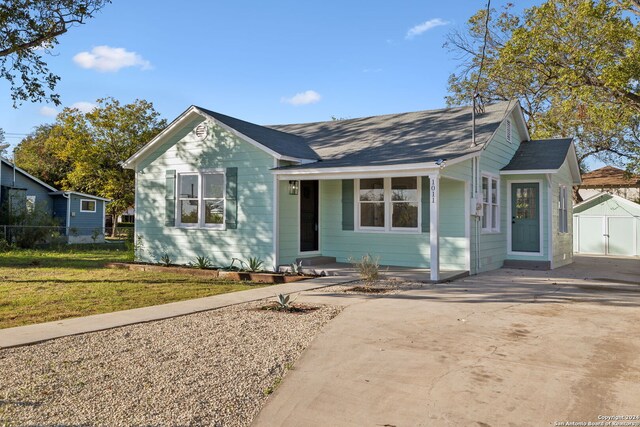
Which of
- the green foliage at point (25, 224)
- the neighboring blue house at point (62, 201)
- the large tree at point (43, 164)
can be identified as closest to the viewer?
the green foliage at point (25, 224)

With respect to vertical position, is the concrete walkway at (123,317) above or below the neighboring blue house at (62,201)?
below

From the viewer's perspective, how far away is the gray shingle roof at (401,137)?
38.0ft

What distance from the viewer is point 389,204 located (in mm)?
12508

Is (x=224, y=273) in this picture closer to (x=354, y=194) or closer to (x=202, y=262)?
(x=202, y=262)

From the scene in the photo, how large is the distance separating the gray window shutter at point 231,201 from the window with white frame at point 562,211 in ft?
32.0

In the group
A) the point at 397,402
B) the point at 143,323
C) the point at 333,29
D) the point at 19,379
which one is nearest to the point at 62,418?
the point at 19,379

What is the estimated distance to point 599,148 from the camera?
2488cm

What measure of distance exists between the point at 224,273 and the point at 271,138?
402 cm

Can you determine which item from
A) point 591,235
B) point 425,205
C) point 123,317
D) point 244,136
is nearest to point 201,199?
point 244,136

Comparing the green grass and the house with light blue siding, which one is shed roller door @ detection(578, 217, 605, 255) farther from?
the green grass

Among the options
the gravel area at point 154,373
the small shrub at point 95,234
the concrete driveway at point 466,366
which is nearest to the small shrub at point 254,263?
the concrete driveway at point 466,366

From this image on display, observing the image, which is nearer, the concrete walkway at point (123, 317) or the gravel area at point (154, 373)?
the gravel area at point (154, 373)

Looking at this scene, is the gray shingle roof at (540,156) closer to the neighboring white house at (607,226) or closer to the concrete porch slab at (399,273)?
the concrete porch slab at (399,273)

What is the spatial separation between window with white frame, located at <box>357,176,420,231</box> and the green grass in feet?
13.5
